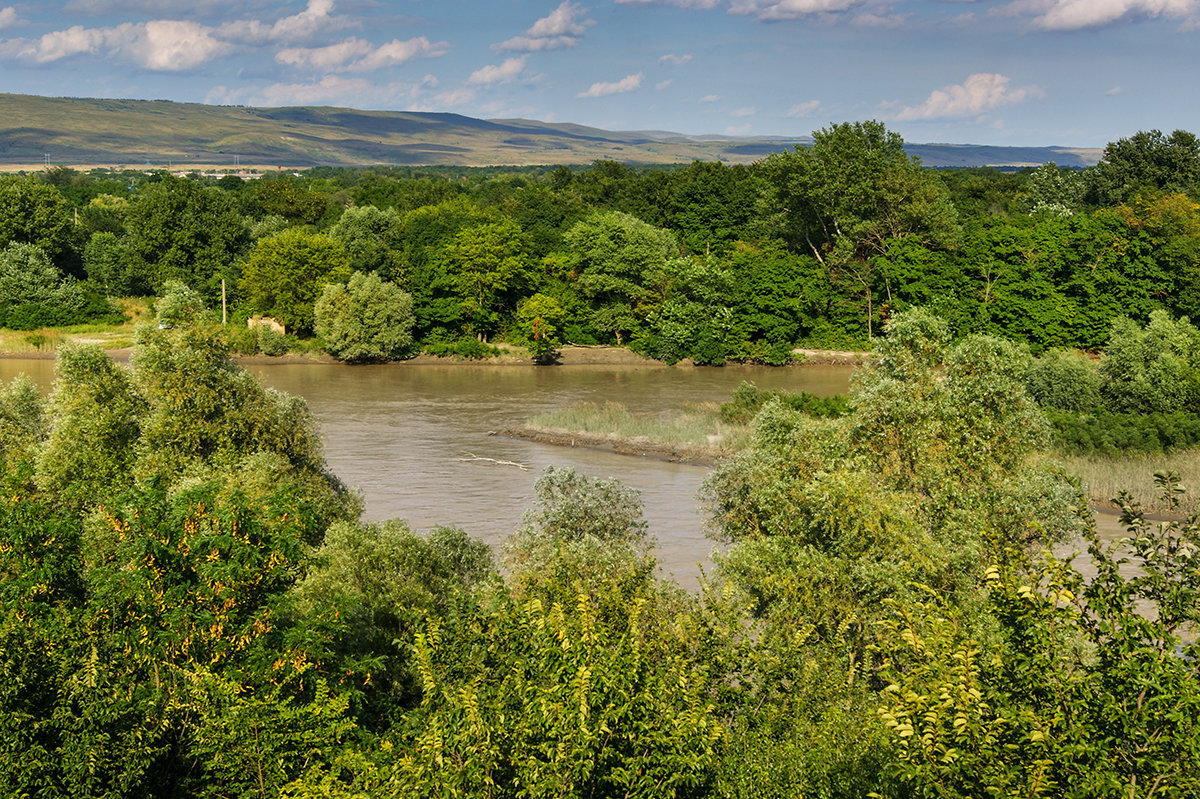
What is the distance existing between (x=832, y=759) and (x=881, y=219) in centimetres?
6094

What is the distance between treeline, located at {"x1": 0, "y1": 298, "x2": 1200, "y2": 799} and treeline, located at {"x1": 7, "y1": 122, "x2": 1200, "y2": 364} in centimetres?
4407

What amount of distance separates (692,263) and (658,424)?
25.1 m

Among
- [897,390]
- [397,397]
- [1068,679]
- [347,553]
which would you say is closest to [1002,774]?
[1068,679]

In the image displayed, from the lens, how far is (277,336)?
6269 cm

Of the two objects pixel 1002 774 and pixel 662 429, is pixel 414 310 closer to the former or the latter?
pixel 662 429

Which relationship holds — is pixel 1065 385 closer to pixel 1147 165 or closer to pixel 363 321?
pixel 363 321

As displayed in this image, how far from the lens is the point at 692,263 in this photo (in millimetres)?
65500

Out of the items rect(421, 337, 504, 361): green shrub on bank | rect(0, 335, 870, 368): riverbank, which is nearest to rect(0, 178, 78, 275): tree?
rect(0, 335, 870, 368): riverbank

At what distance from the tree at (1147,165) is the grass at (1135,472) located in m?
49.6

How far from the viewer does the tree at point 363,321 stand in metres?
60.7

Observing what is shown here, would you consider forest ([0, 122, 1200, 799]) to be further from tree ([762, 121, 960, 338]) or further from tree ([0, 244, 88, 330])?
tree ([0, 244, 88, 330])

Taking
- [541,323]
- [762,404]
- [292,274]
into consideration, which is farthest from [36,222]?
[762,404]

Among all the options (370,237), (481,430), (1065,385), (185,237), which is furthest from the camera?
(185,237)

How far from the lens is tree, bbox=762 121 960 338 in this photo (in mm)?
65125
